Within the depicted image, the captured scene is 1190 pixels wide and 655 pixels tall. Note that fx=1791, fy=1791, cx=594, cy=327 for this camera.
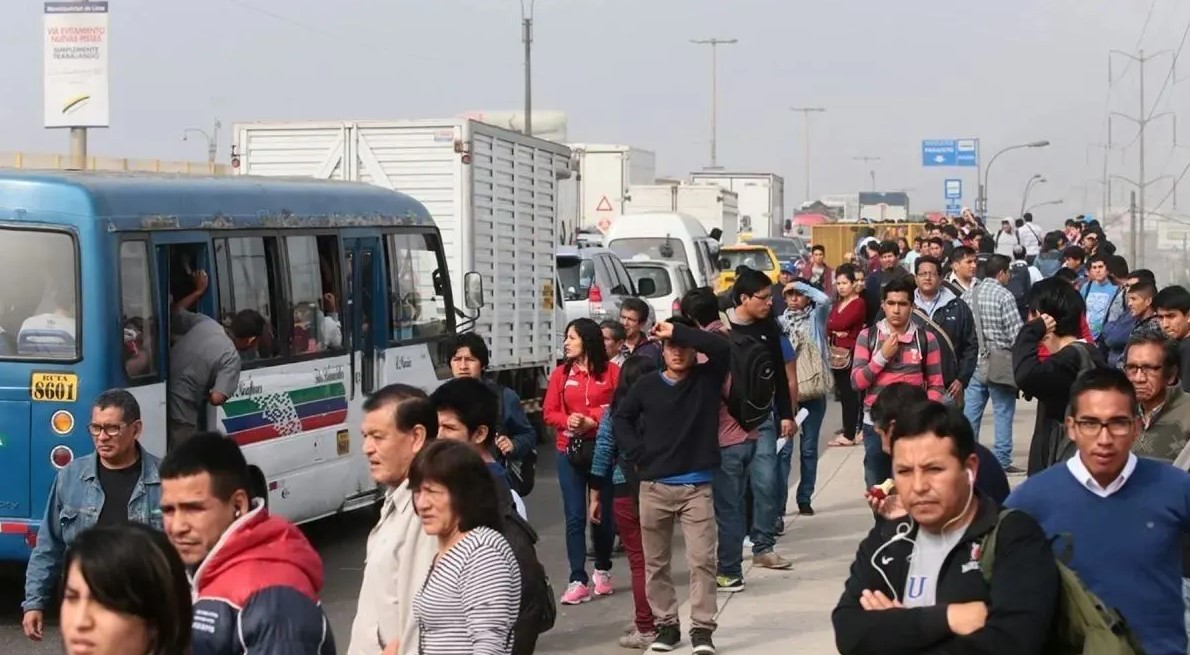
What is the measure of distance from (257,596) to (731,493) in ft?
19.8

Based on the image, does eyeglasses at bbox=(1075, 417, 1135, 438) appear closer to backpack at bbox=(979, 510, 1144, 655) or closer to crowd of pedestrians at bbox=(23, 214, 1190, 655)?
crowd of pedestrians at bbox=(23, 214, 1190, 655)

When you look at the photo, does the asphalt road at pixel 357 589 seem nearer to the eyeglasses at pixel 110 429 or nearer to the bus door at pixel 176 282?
the bus door at pixel 176 282

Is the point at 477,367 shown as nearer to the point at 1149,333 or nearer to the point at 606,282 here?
the point at 1149,333

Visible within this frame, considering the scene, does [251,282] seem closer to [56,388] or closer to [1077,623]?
[56,388]

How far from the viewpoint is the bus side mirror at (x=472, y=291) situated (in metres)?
14.9

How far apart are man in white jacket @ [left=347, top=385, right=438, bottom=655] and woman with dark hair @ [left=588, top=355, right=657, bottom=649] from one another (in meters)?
3.74

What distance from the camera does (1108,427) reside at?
505 cm

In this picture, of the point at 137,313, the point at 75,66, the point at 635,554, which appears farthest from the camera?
the point at 75,66

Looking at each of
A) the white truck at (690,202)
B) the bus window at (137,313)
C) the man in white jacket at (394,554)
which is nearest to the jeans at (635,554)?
the bus window at (137,313)

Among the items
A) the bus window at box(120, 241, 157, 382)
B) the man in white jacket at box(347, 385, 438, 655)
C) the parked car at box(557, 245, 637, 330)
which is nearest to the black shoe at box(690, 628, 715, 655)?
the bus window at box(120, 241, 157, 382)

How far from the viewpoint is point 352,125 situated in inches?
658

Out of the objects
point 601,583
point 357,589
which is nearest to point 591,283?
point 357,589

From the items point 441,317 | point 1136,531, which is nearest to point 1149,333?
point 1136,531

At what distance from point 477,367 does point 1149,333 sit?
10.0ft
